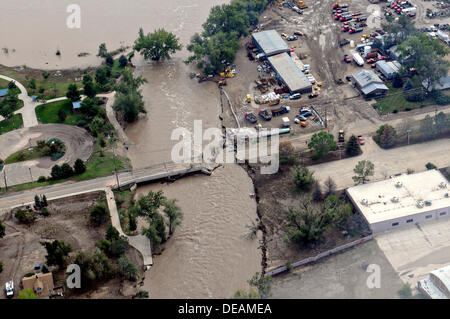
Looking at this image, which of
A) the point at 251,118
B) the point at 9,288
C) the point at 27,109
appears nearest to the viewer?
the point at 9,288

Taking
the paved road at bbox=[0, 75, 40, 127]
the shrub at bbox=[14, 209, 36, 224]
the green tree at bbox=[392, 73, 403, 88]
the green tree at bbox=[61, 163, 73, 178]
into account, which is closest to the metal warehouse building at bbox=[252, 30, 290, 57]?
the green tree at bbox=[392, 73, 403, 88]

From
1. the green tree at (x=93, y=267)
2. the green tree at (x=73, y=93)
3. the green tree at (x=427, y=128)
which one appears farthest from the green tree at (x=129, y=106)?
the green tree at (x=427, y=128)

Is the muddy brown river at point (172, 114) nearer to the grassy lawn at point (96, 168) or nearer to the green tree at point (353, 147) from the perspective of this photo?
the grassy lawn at point (96, 168)

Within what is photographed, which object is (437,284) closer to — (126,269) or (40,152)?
(126,269)

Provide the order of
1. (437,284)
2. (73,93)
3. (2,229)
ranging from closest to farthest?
(437,284), (2,229), (73,93)

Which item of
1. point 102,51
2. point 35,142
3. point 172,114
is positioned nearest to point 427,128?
point 172,114

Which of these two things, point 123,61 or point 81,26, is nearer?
point 123,61
